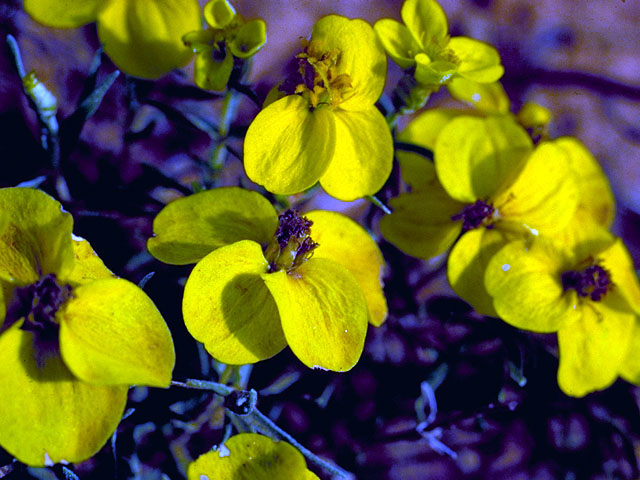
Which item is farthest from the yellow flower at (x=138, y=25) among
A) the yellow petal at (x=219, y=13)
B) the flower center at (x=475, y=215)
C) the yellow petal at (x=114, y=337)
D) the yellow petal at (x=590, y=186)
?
the yellow petal at (x=590, y=186)

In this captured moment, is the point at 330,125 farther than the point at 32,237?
Yes

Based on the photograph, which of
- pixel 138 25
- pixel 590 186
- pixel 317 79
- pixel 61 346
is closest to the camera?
pixel 61 346

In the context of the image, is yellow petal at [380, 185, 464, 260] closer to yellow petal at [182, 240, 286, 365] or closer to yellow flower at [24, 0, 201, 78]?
yellow petal at [182, 240, 286, 365]

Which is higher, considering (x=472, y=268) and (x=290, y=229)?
(x=290, y=229)

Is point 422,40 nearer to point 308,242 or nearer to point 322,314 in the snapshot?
point 308,242

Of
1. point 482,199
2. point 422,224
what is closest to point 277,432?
point 422,224

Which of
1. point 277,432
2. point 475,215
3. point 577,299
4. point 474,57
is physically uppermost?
Result: point 474,57
